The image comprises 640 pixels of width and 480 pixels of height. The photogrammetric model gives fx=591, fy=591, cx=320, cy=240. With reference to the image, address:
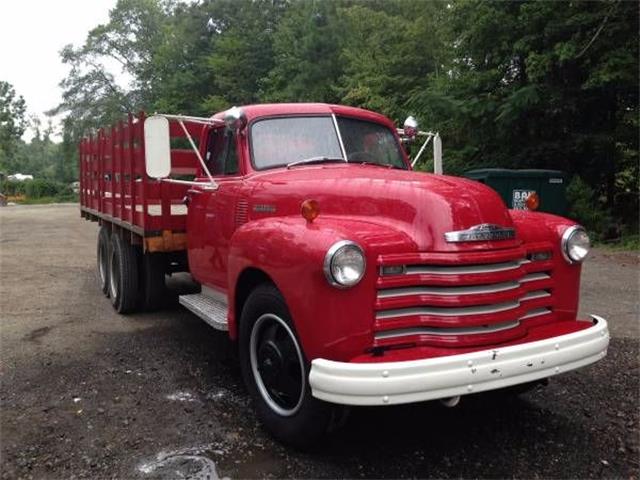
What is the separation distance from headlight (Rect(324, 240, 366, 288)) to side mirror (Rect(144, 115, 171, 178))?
1.98m

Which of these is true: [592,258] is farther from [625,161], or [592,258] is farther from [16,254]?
[16,254]

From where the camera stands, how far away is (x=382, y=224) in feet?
11.0

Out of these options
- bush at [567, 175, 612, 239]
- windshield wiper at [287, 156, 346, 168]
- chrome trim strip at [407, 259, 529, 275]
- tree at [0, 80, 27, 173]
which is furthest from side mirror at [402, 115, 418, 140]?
tree at [0, 80, 27, 173]

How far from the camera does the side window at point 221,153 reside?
15.9 feet

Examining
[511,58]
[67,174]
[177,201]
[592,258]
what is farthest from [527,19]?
[67,174]

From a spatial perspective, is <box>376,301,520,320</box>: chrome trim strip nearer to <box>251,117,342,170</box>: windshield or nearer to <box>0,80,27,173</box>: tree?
<box>251,117,342,170</box>: windshield

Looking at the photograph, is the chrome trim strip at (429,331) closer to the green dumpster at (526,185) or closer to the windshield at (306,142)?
the windshield at (306,142)

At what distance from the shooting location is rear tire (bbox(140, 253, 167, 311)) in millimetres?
6586

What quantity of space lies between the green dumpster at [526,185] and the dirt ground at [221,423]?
5006mm

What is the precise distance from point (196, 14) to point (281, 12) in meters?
6.27

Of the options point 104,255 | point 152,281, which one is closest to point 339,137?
point 152,281

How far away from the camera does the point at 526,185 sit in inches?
432

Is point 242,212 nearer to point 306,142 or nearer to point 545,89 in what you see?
point 306,142

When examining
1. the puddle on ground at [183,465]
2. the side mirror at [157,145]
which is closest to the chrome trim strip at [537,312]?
the puddle on ground at [183,465]
